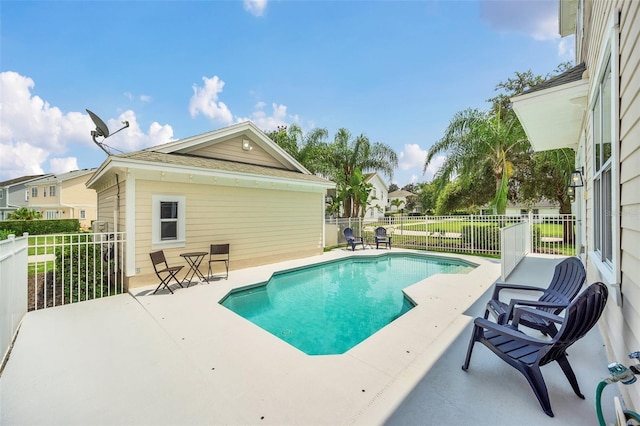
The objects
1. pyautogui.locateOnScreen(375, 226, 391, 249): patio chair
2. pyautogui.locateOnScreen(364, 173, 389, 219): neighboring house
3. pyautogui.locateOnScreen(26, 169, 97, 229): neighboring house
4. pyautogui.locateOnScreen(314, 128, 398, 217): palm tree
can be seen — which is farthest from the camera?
pyautogui.locateOnScreen(364, 173, 389, 219): neighboring house

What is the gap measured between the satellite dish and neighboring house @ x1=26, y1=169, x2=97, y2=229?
2697cm

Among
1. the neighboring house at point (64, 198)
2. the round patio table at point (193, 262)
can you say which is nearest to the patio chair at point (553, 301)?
the round patio table at point (193, 262)

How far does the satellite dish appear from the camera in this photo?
863 cm

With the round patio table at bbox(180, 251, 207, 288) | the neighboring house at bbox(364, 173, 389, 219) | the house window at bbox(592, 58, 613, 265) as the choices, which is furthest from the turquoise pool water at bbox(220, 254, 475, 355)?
the neighboring house at bbox(364, 173, 389, 219)

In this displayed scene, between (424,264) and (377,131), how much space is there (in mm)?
11533

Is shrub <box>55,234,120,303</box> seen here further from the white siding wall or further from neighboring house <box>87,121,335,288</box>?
the white siding wall

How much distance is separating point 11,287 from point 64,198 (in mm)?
34561

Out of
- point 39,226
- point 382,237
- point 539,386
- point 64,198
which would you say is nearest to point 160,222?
point 539,386

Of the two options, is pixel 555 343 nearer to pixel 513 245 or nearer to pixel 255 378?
pixel 255 378

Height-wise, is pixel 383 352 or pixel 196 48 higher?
pixel 196 48

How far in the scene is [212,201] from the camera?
869 cm

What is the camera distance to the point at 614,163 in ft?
8.20

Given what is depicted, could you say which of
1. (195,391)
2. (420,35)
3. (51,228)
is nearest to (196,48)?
(420,35)

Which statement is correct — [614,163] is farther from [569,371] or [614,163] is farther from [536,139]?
[536,139]
